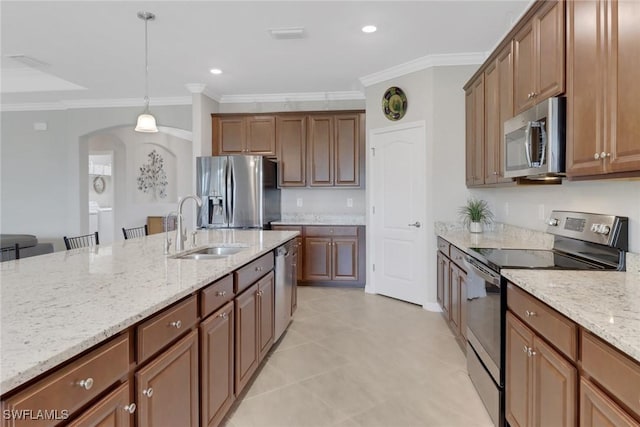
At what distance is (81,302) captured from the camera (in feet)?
4.11

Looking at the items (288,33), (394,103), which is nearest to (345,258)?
(394,103)

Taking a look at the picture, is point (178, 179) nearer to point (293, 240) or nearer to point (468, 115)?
point (293, 240)

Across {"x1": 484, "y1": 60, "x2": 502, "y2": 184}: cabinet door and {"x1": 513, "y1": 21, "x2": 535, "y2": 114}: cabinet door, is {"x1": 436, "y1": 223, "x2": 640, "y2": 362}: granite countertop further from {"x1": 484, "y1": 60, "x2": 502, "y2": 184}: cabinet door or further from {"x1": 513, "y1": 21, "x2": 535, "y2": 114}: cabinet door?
Result: {"x1": 484, "y1": 60, "x2": 502, "y2": 184}: cabinet door

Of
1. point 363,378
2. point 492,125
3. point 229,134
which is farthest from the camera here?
point 229,134

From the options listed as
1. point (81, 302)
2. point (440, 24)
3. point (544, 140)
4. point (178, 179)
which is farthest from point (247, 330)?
point (178, 179)

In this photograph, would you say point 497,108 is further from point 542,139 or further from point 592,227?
point 592,227

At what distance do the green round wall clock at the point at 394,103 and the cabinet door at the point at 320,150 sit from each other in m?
0.99

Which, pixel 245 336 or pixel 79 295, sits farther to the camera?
pixel 245 336

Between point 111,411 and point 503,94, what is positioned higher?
point 503,94

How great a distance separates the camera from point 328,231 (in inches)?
195

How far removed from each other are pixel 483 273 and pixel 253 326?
143 cm

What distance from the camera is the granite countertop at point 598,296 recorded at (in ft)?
3.40

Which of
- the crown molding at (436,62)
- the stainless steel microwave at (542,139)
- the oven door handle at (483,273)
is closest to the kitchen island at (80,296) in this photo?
the oven door handle at (483,273)

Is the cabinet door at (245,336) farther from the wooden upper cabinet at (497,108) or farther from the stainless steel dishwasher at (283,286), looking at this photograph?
the wooden upper cabinet at (497,108)
